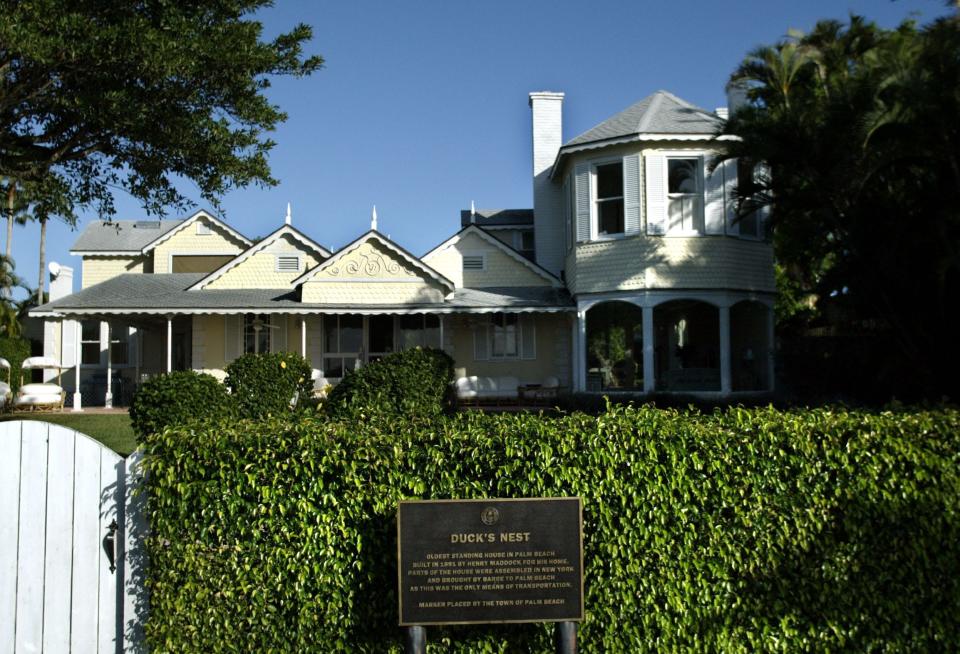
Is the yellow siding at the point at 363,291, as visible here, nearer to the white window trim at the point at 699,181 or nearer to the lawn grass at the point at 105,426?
the lawn grass at the point at 105,426

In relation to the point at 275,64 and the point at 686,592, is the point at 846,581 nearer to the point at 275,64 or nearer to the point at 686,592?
the point at 686,592

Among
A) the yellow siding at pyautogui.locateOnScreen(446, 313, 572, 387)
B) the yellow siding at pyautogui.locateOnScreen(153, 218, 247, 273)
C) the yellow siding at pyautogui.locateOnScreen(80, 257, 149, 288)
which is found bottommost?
the yellow siding at pyautogui.locateOnScreen(446, 313, 572, 387)

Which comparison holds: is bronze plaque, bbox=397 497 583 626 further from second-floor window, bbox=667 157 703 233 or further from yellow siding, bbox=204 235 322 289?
yellow siding, bbox=204 235 322 289

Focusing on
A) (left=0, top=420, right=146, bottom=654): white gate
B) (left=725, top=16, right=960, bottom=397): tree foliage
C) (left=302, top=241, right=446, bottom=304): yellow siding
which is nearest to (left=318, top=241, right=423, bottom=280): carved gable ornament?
(left=302, top=241, right=446, bottom=304): yellow siding

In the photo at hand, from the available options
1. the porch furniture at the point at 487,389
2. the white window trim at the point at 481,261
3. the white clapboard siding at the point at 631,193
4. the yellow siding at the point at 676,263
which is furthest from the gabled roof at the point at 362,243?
the white clapboard siding at the point at 631,193

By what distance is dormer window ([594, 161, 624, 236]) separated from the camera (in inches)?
788

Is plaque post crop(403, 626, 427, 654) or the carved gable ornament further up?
the carved gable ornament

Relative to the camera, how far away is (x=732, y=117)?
1587 centimetres

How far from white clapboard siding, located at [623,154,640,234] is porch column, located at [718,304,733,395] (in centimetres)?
296

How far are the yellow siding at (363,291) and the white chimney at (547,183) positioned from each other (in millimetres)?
4324

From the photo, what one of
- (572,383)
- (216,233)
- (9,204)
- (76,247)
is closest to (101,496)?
(9,204)

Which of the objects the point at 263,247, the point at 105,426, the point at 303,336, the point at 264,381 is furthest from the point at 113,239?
the point at 264,381

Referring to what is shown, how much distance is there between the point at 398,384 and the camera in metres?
11.9

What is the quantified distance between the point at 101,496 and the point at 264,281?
19.4m
